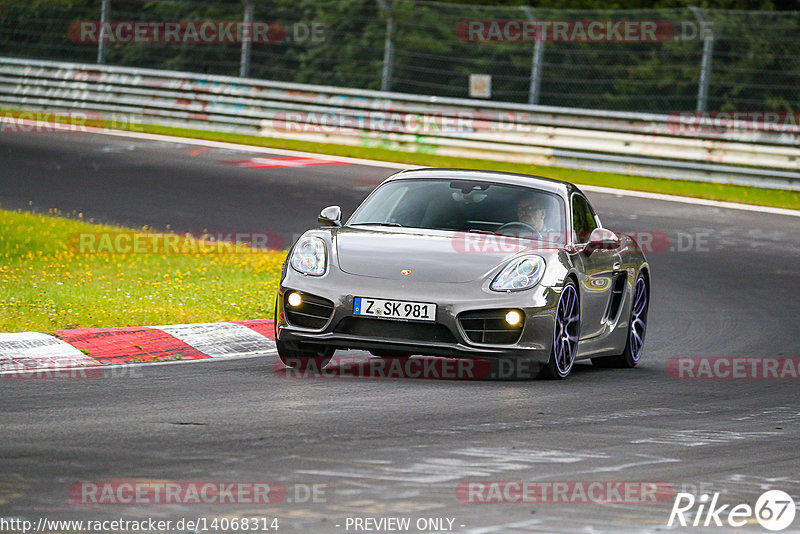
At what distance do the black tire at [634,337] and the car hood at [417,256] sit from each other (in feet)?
6.36

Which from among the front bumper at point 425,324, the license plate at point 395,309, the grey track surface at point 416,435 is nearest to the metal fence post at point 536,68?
the grey track surface at point 416,435

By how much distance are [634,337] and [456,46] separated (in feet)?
48.9

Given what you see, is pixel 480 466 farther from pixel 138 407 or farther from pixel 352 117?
pixel 352 117

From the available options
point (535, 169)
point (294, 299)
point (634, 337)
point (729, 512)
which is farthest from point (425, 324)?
point (535, 169)

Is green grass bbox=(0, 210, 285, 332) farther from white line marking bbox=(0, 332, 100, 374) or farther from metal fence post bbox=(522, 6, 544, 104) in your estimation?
metal fence post bbox=(522, 6, 544, 104)

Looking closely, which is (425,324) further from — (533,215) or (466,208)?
(533,215)

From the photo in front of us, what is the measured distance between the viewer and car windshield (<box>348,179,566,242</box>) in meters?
9.80

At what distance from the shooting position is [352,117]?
25.5 meters

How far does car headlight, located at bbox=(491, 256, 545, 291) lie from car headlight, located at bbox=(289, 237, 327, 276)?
3.48 ft

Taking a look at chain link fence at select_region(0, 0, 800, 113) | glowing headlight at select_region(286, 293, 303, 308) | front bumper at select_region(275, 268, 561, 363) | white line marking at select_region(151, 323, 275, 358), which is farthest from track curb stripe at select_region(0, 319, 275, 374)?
chain link fence at select_region(0, 0, 800, 113)

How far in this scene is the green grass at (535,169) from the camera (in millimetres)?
21375

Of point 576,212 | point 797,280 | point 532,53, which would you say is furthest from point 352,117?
point 576,212

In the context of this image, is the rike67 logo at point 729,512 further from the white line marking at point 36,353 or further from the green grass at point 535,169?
the green grass at point 535,169

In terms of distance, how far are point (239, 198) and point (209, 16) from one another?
10.3 m
